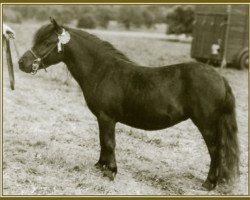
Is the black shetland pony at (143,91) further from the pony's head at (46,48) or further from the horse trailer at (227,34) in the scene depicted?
the horse trailer at (227,34)

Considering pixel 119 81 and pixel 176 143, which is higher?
pixel 119 81

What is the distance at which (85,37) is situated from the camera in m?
5.36

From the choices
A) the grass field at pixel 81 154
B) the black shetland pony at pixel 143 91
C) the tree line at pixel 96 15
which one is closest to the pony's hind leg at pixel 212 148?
the black shetland pony at pixel 143 91

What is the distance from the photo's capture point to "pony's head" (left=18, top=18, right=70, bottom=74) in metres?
5.20

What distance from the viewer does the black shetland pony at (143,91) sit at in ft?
16.5

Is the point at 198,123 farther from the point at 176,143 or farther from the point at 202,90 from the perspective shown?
the point at 176,143

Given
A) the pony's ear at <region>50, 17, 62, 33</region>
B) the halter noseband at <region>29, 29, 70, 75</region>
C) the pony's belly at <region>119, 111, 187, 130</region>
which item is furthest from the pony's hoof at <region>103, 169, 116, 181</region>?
the pony's ear at <region>50, 17, 62, 33</region>

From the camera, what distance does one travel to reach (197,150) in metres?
7.00

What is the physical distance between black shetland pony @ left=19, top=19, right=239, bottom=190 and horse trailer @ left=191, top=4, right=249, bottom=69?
35.9 ft

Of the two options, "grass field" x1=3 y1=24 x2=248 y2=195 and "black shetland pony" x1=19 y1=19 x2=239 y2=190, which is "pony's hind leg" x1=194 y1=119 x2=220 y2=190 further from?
"grass field" x1=3 y1=24 x2=248 y2=195

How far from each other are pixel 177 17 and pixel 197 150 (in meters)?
17.2

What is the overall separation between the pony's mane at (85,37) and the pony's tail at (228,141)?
1.45 meters

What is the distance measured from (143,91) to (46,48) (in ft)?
4.48

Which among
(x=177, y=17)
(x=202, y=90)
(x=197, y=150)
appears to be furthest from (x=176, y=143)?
(x=177, y=17)
